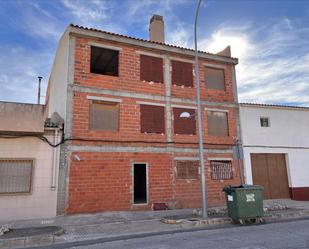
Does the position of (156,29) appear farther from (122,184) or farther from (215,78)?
(122,184)

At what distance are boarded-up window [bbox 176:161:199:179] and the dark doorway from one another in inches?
69.6

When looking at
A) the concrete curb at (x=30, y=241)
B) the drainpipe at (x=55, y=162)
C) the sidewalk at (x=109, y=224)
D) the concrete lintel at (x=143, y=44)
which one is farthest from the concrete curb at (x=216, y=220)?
the concrete lintel at (x=143, y=44)

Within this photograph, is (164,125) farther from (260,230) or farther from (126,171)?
(260,230)

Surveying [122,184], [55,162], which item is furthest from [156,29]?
[55,162]

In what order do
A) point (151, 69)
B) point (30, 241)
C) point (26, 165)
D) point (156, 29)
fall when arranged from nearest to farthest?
point (30, 241), point (26, 165), point (151, 69), point (156, 29)

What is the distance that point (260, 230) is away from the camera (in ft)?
27.6

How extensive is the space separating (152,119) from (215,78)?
16.7 feet

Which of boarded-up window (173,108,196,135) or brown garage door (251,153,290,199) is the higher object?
boarded-up window (173,108,196,135)

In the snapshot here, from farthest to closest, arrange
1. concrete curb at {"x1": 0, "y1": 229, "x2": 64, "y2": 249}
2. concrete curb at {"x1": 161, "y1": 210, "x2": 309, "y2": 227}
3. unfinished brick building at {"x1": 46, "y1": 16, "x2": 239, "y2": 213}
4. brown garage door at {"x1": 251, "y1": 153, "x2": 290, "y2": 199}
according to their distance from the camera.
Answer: brown garage door at {"x1": 251, "y1": 153, "x2": 290, "y2": 199}
unfinished brick building at {"x1": 46, "y1": 16, "x2": 239, "y2": 213}
concrete curb at {"x1": 161, "y1": 210, "x2": 309, "y2": 227}
concrete curb at {"x1": 0, "y1": 229, "x2": 64, "y2": 249}

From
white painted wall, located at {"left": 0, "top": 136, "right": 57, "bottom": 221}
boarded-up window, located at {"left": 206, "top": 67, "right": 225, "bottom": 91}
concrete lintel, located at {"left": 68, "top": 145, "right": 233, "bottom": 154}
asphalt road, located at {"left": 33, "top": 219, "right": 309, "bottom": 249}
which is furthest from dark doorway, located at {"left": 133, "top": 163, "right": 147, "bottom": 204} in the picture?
boarded-up window, located at {"left": 206, "top": 67, "right": 225, "bottom": 91}

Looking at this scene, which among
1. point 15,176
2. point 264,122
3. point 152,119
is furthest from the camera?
point 264,122

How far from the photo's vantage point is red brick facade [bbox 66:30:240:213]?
11.7 m

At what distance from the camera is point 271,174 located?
15.9m

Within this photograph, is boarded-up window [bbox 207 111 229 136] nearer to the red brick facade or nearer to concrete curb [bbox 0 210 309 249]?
the red brick facade
